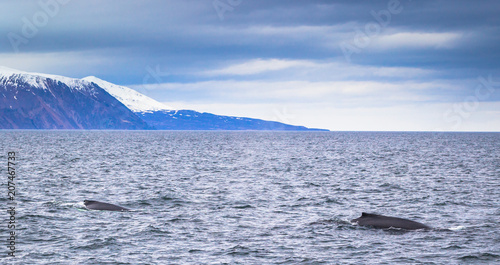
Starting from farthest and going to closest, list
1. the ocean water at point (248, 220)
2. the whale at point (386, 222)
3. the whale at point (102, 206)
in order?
the whale at point (102, 206) < the whale at point (386, 222) < the ocean water at point (248, 220)

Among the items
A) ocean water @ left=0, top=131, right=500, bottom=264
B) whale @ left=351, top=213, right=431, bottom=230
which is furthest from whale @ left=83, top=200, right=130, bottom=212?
whale @ left=351, top=213, right=431, bottom=230

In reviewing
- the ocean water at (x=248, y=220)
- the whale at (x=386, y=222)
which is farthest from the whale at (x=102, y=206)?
the whale at (x=386, y=222)

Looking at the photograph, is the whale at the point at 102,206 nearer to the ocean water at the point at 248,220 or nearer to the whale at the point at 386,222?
the ocean water at the point at 248,220

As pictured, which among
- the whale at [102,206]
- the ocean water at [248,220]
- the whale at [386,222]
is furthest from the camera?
the whale at [102,206]

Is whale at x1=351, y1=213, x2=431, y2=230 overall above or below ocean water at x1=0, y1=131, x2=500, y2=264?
above

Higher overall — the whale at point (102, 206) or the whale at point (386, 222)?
the whale at point (386, 222)

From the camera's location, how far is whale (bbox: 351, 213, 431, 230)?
3027cm

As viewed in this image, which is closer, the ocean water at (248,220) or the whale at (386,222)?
the ocean water at (248,220)

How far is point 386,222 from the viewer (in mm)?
31000

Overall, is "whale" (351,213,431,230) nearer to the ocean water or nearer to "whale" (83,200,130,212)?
the ocean water

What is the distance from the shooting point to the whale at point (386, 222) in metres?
30.3

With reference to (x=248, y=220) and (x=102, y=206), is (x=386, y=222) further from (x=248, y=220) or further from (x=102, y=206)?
(x=102, y=206)

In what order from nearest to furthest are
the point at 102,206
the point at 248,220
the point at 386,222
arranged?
the point at 386,222
the point at 248,220
the point at 102,206

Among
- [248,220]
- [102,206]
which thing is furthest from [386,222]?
[102,206]
